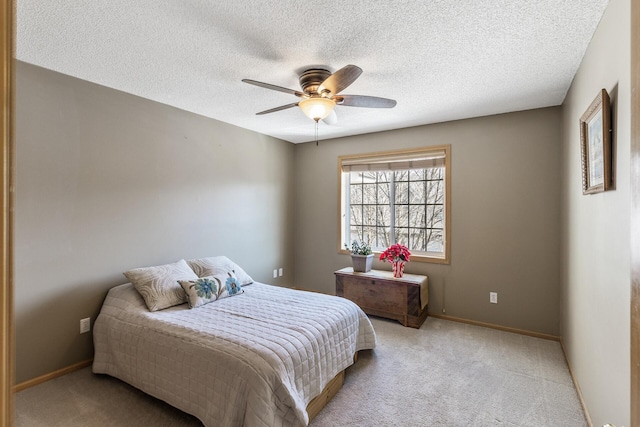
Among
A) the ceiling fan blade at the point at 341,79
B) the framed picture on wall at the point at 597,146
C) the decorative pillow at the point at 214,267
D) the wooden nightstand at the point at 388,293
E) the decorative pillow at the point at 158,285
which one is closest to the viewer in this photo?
the framed picture on wall at the point at 597,146

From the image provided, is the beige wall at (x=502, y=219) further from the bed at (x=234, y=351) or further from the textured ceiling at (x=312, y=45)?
the bed at (x=234, y=351)

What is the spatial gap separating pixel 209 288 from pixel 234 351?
1.05 metres

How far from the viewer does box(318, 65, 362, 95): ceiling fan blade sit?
195 centimetres

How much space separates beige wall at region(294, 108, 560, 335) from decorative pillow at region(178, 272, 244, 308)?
6.73 ft

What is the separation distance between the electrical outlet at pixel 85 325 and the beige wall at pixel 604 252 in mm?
3558

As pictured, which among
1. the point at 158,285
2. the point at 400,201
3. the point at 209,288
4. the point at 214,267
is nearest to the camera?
the point at 158,285

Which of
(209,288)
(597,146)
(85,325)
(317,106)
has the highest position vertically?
(317,106)

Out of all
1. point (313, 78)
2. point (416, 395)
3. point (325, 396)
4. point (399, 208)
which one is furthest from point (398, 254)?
point (313, 78)

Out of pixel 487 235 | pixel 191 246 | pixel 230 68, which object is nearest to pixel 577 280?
pixel 487 235

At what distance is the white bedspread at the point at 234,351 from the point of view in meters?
1.78

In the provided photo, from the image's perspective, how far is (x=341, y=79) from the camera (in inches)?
81.8

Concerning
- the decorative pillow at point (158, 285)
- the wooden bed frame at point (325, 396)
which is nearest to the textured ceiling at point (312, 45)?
the decorative pillow at point (158, 285)

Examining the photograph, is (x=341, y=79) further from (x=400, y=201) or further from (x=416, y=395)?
(x=400, y=201)

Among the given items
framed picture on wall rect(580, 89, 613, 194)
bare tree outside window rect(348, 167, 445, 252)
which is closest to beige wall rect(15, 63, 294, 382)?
bare tree outside window rect(348, 167, 445, 252)
